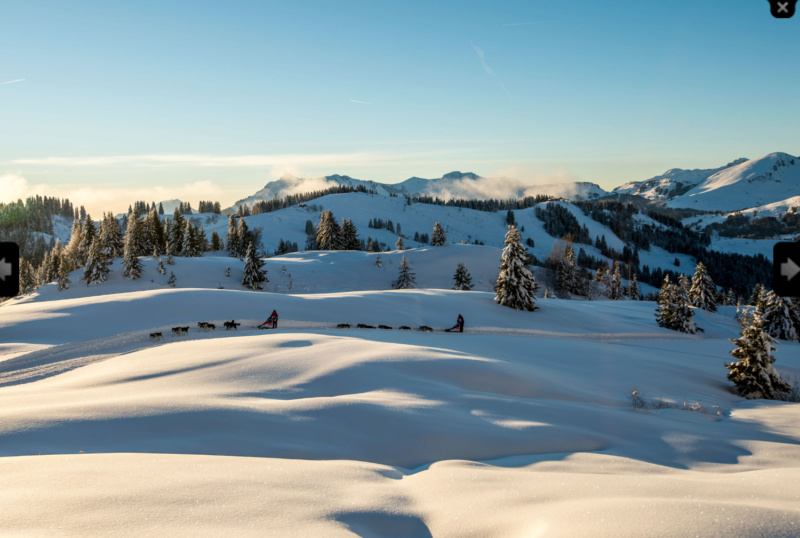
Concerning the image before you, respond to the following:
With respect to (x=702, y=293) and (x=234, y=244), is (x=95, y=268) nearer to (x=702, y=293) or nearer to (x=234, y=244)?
(x=234, y=244)

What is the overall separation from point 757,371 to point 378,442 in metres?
20.4

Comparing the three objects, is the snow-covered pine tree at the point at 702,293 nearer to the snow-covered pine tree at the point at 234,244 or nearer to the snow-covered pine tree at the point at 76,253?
the snow-covered pine tree at the point at 234,244

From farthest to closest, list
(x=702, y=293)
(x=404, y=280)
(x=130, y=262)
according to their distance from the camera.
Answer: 1. (x=404, y=280)
2. (x=702, y=293)
3. (x=130, y=262)

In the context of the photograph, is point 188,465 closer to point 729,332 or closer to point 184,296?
point 184,296

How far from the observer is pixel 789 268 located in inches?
156

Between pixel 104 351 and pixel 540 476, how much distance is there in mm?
24074

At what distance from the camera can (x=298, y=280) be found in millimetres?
Result: 75250

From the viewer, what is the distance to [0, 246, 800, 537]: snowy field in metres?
6.02

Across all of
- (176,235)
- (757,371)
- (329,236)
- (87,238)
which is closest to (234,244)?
(176,235)

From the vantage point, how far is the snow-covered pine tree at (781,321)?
4644 centimetres

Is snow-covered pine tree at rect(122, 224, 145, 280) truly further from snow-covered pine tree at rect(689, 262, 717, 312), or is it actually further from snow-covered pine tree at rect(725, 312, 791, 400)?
snow-covered pine tree at rect(689, 262, 717, 312)

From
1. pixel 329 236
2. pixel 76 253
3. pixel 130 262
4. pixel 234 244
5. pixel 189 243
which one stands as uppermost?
pixel 329 236

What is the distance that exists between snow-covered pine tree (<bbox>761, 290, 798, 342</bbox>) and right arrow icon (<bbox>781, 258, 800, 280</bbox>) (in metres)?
54.9

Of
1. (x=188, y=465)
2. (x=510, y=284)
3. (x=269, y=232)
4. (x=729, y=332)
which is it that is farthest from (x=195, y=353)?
(x=269, y=232)
